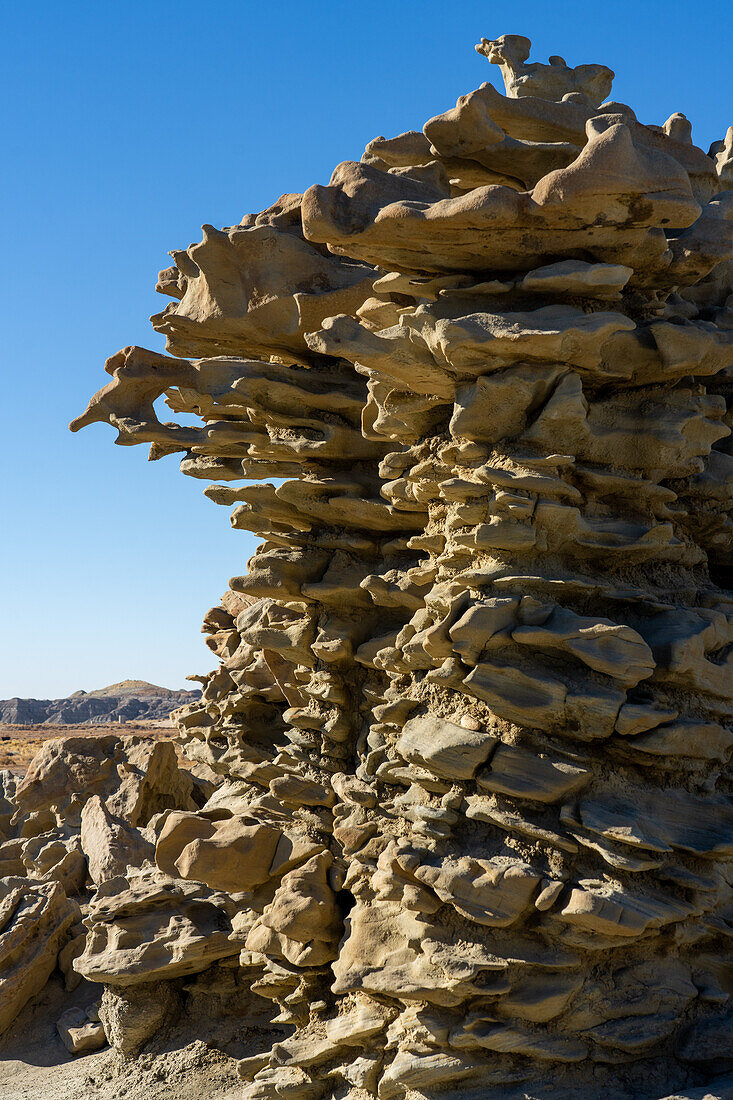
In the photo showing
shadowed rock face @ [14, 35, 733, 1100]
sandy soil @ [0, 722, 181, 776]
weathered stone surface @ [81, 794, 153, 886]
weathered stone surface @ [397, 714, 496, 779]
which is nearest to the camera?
shadowed rock face @ [14, 35, 733, 1100]

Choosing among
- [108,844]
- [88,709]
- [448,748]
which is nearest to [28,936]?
[108,844]

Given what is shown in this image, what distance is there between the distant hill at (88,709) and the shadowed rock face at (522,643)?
55798 mm

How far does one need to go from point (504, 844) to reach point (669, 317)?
311 cm

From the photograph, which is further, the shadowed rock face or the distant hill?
the distant hill

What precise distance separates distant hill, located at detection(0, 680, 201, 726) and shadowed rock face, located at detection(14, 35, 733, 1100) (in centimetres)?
5580

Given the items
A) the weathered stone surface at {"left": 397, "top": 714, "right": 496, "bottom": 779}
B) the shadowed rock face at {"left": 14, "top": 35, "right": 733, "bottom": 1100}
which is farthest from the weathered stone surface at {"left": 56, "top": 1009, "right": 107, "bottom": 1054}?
the weathered stone surface at {"left": 397, "top": 714, "right": 496, "bottom": 779}

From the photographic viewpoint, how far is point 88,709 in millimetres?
66562

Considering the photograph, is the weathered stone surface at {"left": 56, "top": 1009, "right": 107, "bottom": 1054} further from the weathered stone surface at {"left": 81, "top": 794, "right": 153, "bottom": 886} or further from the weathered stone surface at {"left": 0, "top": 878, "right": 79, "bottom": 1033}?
the weathered stone surface at {"left": 81, "top": 794, "right": 153, "bottom": 886}

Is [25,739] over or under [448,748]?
under

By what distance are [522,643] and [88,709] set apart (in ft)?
215

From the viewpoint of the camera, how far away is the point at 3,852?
11.9m

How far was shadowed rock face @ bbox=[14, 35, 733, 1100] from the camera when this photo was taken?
15.3 feet

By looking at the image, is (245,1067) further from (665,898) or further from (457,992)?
(665,898)

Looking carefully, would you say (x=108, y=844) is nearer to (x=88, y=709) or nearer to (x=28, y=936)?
(x=28, y=936)
